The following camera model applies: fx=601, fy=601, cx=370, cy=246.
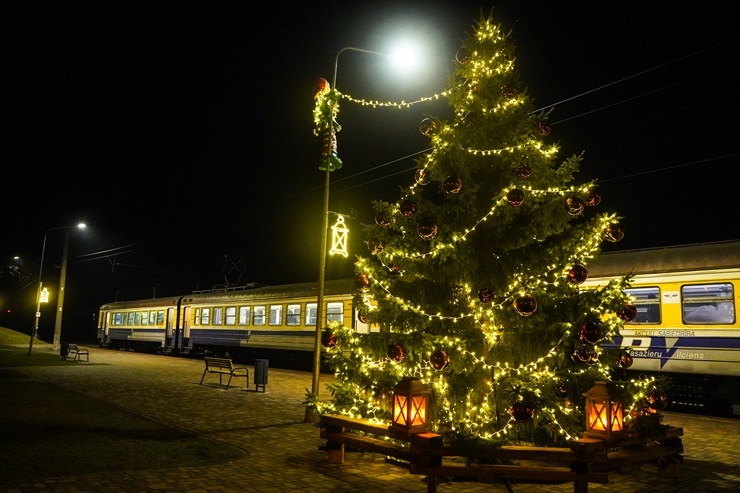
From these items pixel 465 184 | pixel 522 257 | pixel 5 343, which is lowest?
pixel 5 343

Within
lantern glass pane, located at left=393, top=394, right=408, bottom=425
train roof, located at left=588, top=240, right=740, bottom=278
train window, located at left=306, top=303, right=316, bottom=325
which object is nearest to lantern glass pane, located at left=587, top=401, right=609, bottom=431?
lantern glass pane, located at left=393, top=394, right=408, bottom=425

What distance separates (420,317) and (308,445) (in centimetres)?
267

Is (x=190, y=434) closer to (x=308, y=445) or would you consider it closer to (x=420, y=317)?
(x=308, y=445)

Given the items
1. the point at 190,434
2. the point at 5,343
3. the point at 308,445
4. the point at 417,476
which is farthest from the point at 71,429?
the point at 5,343

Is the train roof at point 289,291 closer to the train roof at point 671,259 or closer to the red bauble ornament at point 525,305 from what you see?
the train roof at point 671,259

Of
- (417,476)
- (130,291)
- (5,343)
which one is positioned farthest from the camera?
(130,291)

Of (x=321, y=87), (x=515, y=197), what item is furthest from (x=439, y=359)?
(x=321, y=87)

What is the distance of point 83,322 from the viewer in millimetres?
74312

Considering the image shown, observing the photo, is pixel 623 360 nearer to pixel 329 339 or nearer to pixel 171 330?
pixel 329 339

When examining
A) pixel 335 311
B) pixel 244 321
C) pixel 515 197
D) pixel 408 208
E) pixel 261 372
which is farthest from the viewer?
pixel 244 321

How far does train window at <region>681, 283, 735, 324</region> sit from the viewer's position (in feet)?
38.6

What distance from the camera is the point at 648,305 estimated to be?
12922mm

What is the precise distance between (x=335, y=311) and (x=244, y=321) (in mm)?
7213

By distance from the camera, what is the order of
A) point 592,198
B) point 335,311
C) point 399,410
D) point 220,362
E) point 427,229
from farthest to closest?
point 335,311, point 220,362, point 592,198, point 427,229, point 399,410
